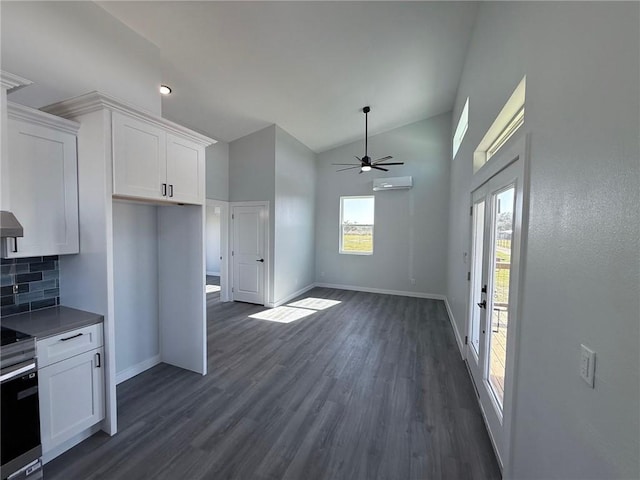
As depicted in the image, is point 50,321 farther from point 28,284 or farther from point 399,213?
point 399,213

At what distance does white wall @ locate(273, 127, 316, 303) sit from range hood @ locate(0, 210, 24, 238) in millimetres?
3801

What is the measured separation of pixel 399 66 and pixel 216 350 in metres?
4.53

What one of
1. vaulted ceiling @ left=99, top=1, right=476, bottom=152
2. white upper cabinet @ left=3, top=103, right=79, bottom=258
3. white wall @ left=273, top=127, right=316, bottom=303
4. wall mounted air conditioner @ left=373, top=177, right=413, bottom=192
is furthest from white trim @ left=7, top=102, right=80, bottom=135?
wall mounted air conditioner @ left=373, top=177, right=413, bottom=192

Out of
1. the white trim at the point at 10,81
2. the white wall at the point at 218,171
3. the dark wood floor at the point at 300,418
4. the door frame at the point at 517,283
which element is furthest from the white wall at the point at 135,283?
the door frame at the point at 517,283

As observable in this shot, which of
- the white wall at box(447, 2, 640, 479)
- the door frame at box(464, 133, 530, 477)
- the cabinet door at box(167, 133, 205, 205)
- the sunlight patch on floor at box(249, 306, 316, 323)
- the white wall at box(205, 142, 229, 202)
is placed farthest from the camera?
the white wall at box(205, 142, 229, 202)

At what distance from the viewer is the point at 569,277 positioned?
1.05 meters

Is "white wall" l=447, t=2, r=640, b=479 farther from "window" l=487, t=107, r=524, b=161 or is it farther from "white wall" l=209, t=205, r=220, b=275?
"white wall" l=209, t=205, r=220, b=275

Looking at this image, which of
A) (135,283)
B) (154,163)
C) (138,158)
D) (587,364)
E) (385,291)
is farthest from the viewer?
(385,291)

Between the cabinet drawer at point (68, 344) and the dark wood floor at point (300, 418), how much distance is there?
2.39 feet

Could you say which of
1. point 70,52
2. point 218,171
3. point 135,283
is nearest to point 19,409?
point 135,283

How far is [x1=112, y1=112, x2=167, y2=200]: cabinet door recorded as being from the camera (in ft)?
6.69

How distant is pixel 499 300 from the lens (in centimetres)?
211

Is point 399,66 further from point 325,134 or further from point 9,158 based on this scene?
point 9,158

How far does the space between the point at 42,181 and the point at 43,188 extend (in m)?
0.05
